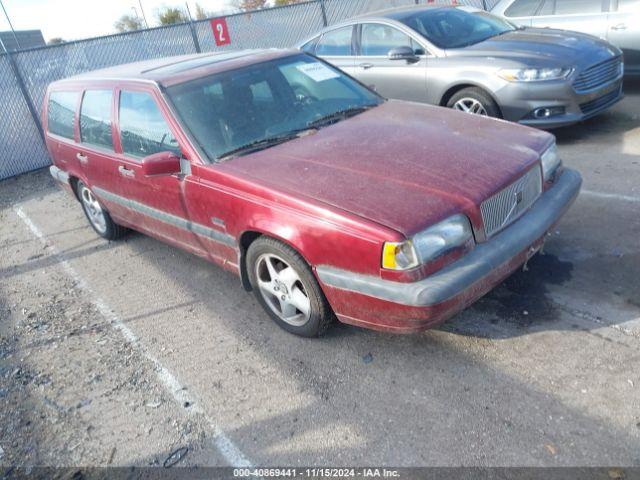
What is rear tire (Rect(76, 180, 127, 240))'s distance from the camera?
5.34 metres

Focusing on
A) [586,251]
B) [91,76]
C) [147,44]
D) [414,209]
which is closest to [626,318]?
[586,251]

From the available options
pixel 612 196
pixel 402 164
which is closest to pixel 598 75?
pixel 612 196

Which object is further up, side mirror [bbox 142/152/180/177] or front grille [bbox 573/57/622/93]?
side mirror [bbox 142/152/180/177]

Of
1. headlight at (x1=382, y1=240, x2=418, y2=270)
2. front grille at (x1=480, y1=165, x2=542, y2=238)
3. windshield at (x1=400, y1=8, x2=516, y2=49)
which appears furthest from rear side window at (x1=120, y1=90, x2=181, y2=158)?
windshield at (x1=400, y1=8, x2=516, y2=49)

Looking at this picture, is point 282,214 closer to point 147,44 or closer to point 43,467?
point 43,467

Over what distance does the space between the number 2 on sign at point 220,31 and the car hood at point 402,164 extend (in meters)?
9.07

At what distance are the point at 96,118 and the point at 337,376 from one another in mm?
3193

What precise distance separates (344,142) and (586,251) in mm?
1989

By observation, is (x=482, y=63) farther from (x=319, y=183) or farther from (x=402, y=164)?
(x=319, y=183)

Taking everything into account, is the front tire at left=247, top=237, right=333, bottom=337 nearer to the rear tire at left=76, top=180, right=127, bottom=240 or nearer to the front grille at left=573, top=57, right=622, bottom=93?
the rear tire at left=76, top=180, right=127, bottom=240

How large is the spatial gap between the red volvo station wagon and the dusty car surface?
2.21 meters

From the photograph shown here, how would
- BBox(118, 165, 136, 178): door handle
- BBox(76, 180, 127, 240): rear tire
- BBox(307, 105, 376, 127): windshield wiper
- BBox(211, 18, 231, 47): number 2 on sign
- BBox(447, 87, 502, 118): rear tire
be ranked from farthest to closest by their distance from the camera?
BBox(211, 18, 231, 47): number 2 on sign < BBox(447, 87, 502, 118): rear tire < BBox(76, 180, 127, 240): rear tire < BBox(118, 165, 136, 178): door handle < BBox(307, 105, 376, 127): windshield wiper

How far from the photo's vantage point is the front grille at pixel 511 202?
113 inches

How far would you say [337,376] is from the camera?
10.1 feet
